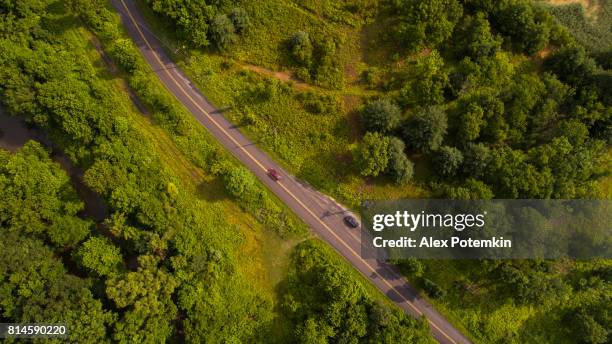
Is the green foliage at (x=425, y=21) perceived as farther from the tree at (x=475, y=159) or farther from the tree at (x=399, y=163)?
the tree at (x=475, y=159)

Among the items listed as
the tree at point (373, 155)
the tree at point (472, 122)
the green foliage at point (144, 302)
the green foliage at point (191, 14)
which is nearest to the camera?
the green foliage at point (144, 302)

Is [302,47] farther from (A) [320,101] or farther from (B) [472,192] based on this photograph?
(B) [472,192]

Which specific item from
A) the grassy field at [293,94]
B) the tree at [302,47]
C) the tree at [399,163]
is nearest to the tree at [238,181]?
the grassy field at [293,94]

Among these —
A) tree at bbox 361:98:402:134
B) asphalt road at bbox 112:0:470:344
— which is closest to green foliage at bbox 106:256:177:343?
asphalt road at bbox 112:0:470:344

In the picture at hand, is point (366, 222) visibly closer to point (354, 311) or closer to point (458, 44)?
point (354, 311)

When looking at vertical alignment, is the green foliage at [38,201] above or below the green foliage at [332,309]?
above

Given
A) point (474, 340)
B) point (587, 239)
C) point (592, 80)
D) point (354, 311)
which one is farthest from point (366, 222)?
point (592, 80)

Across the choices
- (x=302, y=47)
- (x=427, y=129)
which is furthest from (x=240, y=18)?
(x=427, y=129)
